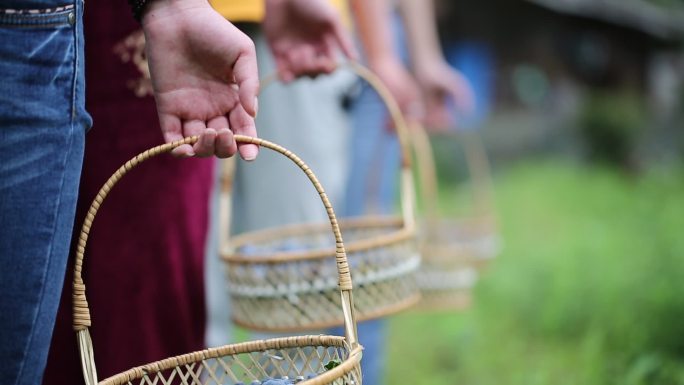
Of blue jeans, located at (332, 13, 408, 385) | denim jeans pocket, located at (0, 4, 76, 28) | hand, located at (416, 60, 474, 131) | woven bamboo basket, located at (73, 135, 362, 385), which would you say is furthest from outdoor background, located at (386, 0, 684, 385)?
denim jeans pocket, located at (0, 4, 76, 28)

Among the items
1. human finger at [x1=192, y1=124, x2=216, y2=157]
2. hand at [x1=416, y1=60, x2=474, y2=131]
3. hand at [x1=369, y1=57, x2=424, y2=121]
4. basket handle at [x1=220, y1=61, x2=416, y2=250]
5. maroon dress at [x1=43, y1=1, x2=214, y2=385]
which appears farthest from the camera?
hand at [x1=416, y1=60, x2=474, y2=131]

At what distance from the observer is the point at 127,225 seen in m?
1.40

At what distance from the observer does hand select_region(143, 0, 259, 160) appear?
102 centimetres

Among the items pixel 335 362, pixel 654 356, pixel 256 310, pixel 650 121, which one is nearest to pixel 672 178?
pixel 650 121

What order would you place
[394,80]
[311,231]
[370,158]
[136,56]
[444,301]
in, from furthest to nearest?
[444,301] < [370,158] < [394,80] < [311,231] < [136,56]

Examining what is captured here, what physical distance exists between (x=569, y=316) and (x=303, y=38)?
5.92 ft

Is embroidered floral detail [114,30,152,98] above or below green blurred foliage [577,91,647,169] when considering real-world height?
above

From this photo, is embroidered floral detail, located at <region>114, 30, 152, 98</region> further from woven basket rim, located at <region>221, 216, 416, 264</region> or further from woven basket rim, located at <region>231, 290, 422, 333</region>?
woven basket rim, located at <region>231, 290, 422, 333</region>

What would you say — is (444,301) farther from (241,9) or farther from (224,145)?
(224,145)

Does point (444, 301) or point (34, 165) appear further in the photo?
point (444, 301)

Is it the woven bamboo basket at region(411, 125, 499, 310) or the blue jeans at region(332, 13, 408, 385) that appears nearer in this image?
the blue jeans at region(332, 13, 408, 385)

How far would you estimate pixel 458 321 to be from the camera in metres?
3.28

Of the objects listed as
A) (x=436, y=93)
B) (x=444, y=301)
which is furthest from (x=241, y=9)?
(x=444, y=301)

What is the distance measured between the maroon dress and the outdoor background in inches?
49.6
